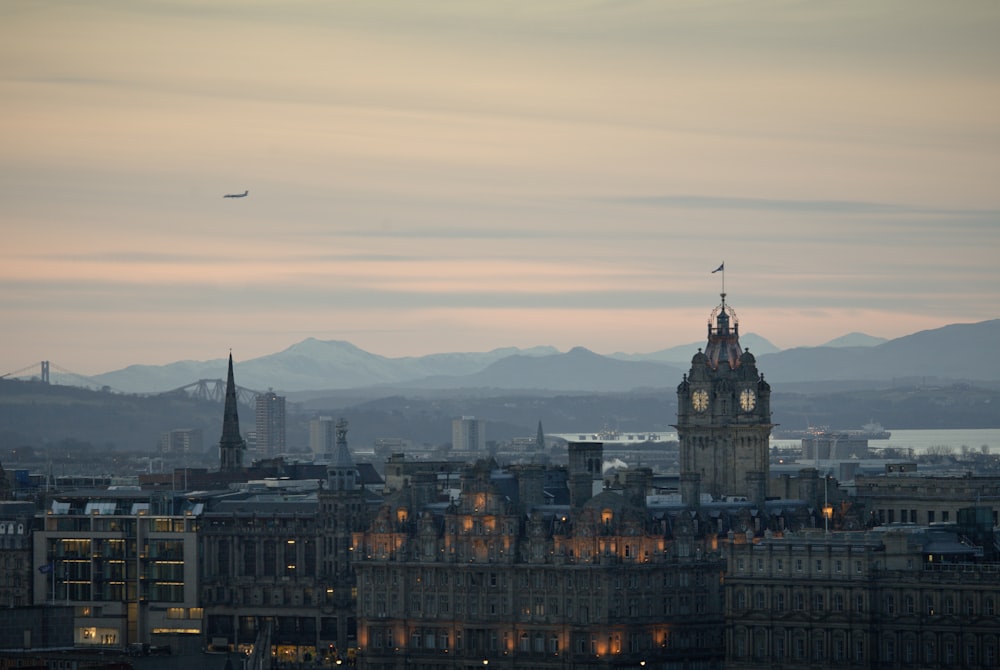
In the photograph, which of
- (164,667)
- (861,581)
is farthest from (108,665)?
(861,581)

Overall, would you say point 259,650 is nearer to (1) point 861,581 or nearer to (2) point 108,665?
(2) point 108,665

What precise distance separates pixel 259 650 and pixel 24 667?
583 inches

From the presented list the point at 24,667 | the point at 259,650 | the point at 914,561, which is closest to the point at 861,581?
the point at 914,561

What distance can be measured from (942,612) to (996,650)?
15.7 ft

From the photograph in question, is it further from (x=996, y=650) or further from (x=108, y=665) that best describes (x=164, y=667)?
(x=996, y=650)

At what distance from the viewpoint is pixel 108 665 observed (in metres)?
200

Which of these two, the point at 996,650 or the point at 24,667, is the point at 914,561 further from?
the point at 24,667

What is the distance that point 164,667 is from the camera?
7825 inches

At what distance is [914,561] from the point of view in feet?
655

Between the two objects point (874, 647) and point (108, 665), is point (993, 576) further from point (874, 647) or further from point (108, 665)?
point (108, 665)

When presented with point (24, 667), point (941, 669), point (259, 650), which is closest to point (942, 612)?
point (941, 669)

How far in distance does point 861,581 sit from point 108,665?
48.2 m

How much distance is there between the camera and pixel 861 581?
656ft

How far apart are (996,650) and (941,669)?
173 inches
